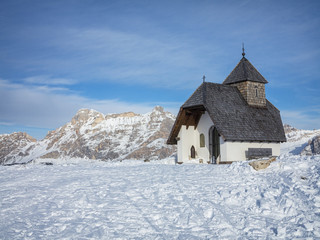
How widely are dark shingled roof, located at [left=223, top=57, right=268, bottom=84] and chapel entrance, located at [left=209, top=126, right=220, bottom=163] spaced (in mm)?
6005

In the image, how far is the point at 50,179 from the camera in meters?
17.5

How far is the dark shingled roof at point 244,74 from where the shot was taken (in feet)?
99.2

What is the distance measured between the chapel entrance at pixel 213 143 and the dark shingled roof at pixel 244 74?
19.7ft

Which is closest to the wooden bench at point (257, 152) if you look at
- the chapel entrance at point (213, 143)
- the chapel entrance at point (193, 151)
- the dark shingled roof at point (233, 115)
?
the dark shingled roof at point (233, 115)

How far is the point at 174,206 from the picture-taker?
11.3 metres

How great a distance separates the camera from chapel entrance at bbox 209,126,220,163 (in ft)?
90.1

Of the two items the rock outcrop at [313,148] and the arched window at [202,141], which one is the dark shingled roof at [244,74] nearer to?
the arched window at [202,141]

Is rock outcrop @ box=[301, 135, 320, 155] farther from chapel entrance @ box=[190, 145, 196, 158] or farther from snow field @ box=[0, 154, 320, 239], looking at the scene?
snow field @ box=[0, 154, 320, 239]

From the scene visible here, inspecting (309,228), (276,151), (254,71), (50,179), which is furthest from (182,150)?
(309,228)

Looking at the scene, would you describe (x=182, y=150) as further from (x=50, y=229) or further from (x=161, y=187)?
(x=50, y=229)

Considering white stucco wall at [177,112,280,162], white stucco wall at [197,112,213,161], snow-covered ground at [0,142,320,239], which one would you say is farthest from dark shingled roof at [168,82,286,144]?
snow-covered ground at [0,142,320,239]

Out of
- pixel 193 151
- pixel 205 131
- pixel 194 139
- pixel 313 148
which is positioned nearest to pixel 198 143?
pixel 194 139

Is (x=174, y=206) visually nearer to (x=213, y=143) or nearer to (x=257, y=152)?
(x=257, y=152)

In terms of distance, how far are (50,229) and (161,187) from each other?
5.40 meters
